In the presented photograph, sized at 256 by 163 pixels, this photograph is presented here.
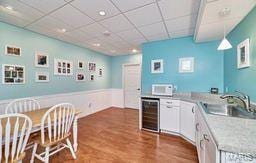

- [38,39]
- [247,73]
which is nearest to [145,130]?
[247,73]

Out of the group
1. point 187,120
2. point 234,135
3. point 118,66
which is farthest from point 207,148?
point 118,66

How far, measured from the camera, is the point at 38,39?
3.03 m

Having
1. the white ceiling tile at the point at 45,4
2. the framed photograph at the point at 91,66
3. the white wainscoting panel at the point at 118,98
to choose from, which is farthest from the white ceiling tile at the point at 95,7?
the white wainscoting panel at the point at 118,98

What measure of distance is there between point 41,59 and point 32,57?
0.20 meters

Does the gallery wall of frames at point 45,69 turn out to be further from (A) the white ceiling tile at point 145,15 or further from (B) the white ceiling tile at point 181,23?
(B) the white ceiling tile at point 181,23

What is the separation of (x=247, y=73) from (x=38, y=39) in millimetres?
4245

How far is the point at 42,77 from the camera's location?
10.2ft

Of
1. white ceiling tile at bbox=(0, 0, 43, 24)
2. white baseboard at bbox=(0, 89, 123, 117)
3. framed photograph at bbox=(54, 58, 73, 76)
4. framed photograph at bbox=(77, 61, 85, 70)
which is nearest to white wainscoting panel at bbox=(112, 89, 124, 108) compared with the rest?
white baseboard at bbox=(0, 89, 123, 117)

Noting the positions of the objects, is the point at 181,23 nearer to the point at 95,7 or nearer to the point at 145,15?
the point at 145,15

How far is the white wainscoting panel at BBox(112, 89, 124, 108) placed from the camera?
5.71 metres

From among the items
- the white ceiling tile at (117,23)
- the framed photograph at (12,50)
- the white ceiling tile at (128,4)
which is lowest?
the framed photograph at (12,50)

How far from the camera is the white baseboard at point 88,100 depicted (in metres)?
3.16

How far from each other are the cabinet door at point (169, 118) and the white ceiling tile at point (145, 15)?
6.25ft

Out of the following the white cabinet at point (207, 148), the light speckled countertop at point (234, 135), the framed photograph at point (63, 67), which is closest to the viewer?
the light speckled countertop at point (234, 135)
